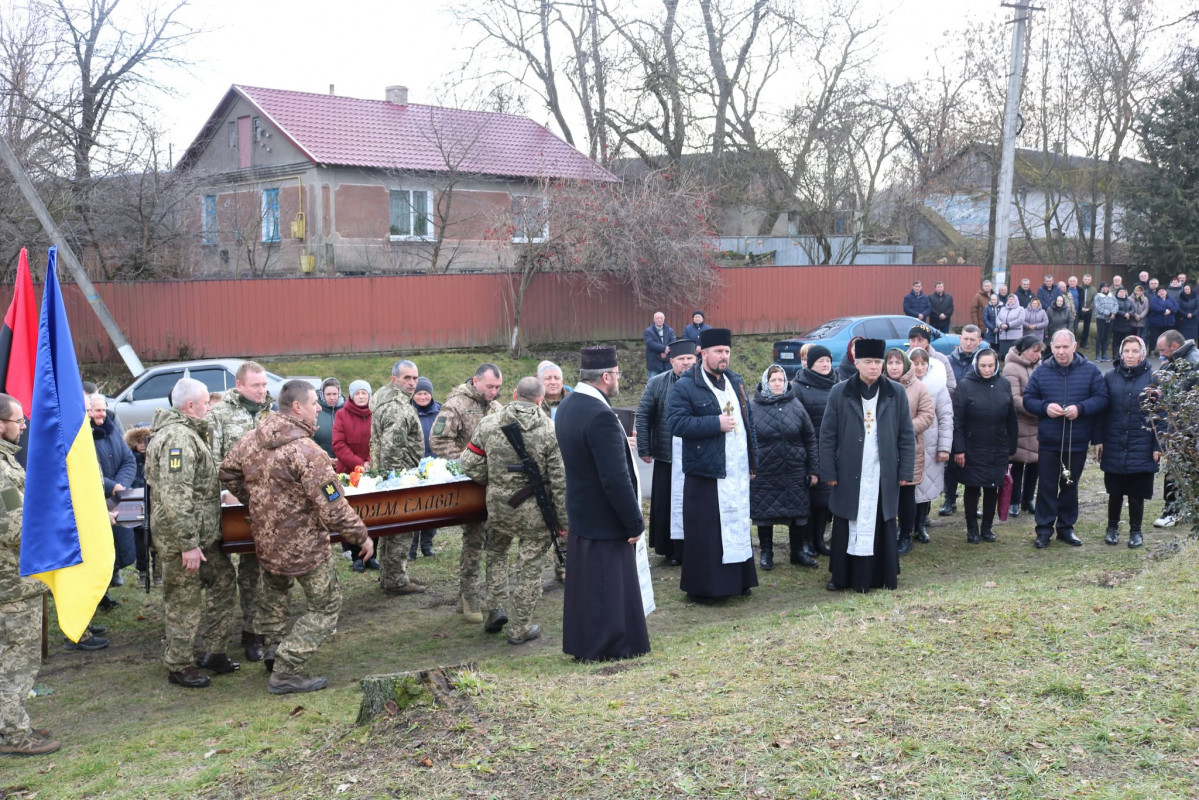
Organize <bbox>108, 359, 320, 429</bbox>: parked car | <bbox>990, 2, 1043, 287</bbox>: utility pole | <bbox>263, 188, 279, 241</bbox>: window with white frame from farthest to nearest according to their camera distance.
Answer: <bbox>263, 188, 279, 241</bbox>: window with white frame → <bbox>990, 2, 1043, 287</bbox>: utility pole → <bbox>108, 359, 320, 429</bbox>: parked car

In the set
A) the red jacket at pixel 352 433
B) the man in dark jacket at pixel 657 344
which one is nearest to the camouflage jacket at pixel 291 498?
the red jacket at pixel 352 433

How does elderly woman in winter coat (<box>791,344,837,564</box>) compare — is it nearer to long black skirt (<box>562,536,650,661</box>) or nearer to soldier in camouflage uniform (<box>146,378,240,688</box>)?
long black skirt (<box>562,536,650,661</box>)

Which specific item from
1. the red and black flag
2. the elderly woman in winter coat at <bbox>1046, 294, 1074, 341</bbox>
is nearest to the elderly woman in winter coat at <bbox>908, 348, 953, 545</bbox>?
the red and black flag

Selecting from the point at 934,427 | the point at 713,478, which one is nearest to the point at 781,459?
the point at 713,478

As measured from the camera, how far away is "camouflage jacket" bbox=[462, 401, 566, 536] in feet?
22.6

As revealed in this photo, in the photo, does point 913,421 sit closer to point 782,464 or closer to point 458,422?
point 782,464

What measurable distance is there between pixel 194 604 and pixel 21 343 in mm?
1983

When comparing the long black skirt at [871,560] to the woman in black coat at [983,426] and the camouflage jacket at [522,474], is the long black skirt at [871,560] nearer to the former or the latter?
the woman in black coat at [983,426]

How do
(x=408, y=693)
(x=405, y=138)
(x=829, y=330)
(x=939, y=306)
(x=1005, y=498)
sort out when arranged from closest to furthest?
(x=408, y=693)
(x=1005, y=498)
(x=829, y=330)
(x=939, y=306)
(x=405, y=138)

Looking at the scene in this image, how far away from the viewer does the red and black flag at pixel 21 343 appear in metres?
6.32

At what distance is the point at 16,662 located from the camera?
5.37 metres

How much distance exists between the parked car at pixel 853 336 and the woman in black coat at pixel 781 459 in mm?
11059

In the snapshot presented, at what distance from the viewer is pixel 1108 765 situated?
3949mm

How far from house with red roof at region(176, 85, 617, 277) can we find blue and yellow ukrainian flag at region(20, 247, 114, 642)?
2069 cm
